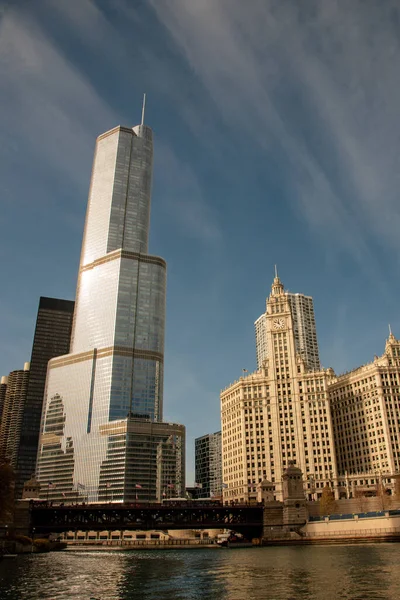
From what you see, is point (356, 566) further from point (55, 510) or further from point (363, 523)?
point (55, 510)

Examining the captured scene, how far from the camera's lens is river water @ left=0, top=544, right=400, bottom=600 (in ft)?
180

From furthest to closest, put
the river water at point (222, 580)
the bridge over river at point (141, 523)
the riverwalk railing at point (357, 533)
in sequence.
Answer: the bridge over river at point (141, 523) < the riverwalk railing at point (357, 533) < the river water at point (222, 580)

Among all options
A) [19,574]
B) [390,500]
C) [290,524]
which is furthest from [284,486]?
[19,574]

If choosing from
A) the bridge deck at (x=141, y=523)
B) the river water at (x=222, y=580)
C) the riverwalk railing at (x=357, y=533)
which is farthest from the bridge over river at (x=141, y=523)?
the river water at (x=222, y=580)

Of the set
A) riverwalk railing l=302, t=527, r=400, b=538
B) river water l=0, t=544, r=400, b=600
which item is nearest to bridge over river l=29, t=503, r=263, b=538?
riverwalk railing l=302, t=527, r=400, b=538

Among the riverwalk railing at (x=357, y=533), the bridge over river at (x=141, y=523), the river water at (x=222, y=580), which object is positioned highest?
the bridge over river at (x=141, y=523)

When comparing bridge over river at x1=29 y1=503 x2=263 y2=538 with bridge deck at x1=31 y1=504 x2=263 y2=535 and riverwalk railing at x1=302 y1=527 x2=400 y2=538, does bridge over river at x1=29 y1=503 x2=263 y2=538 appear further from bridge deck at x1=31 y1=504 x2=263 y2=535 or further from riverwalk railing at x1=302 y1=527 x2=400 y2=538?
riverwalk railing at x1=302 y1=527 x2=400 y2=538

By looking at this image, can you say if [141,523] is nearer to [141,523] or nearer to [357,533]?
[141,523]

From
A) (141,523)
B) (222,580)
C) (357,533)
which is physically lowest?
(222,580)

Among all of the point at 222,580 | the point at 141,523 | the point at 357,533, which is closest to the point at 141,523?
the point at 141,523

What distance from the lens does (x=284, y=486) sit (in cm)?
16925

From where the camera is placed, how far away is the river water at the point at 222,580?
54.8 meters

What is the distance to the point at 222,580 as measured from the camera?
6912 centimetres

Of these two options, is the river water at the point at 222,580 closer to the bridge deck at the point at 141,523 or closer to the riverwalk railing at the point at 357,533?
the riverwalk railing at the point at 357,533
